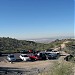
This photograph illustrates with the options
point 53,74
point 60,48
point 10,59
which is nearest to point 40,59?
point 10,59

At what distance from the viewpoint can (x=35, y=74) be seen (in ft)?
101

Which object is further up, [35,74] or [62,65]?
[62,65]

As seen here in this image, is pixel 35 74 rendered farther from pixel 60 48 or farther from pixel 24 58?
pixel 60 48

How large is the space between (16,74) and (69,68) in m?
13.4

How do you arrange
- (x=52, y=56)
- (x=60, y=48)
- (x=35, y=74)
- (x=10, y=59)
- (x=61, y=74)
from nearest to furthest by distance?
(x=61, y=74) < (x=35, y=74) < (x=10, y=59) < (x=52, y=56) < (x=60, y=48)

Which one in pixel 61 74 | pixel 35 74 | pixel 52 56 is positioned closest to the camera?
pixel 61 74

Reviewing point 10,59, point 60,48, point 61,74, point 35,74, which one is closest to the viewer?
point 61,74

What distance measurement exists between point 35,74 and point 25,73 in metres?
1.87

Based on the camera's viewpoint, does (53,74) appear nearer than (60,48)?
Yes

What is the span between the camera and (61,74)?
1873 cm

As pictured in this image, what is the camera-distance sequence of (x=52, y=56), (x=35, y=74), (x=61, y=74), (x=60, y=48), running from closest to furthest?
(x=61, y=74) < (x=35, y=74) < (x=52, y=56) < (x=60, y=48)

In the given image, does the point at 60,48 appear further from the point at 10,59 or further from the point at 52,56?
the point at 10,59

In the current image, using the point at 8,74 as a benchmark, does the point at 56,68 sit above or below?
above

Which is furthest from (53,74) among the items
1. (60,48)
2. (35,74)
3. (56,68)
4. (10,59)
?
(60,48)
